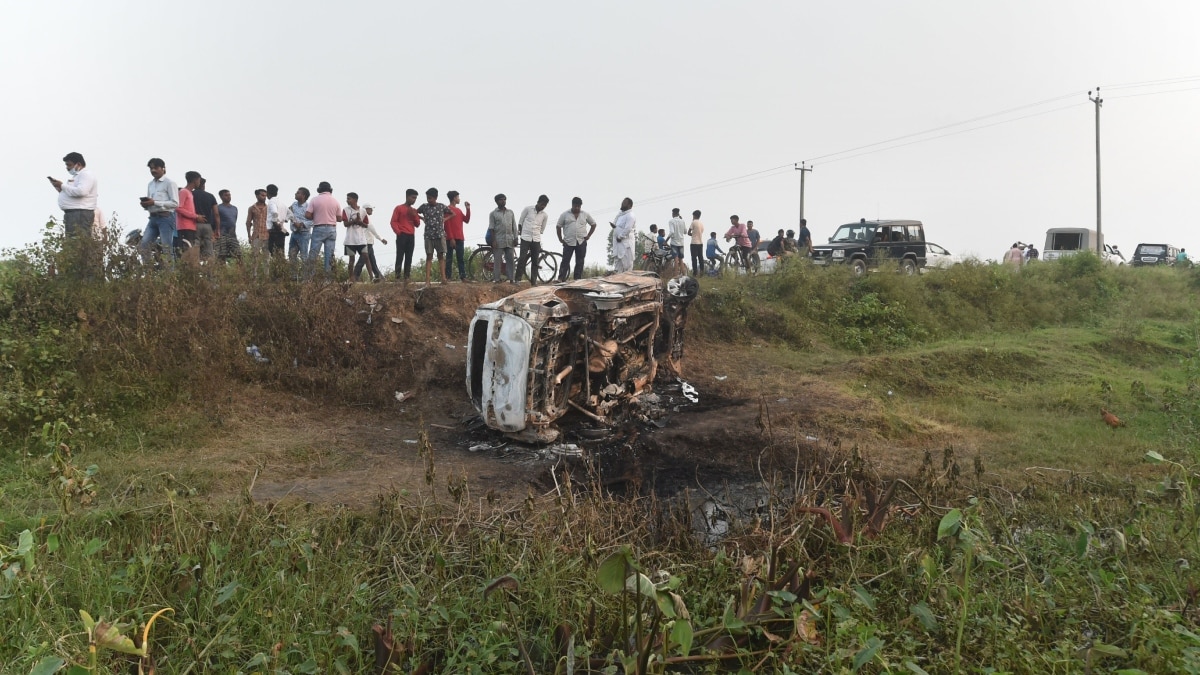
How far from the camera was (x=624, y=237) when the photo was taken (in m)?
14.8

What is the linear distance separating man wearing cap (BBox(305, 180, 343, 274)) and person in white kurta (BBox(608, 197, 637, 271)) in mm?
5073

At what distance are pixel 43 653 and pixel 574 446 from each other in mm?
5471

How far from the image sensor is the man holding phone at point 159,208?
1034cm

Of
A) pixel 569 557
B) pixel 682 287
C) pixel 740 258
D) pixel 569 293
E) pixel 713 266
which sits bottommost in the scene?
pixel 569 557

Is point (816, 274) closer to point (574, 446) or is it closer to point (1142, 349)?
point (1142, 349)

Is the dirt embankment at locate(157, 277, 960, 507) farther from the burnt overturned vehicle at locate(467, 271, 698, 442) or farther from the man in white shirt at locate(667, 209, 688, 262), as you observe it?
the man in white shirt at locate(667, 209, 688, 262)

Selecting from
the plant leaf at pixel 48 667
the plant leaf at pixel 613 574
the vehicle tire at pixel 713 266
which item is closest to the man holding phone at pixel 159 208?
the plant leaf at pixel 48 667

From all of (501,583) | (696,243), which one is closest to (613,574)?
(501,583)

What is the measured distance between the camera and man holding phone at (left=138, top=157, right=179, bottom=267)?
10.3 m

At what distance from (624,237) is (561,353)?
260 inches

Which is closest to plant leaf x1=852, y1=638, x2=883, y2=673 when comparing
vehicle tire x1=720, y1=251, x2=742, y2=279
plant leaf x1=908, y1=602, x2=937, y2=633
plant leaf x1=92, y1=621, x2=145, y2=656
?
plant leaf x1=908, y1=602, x2=937, y2=633

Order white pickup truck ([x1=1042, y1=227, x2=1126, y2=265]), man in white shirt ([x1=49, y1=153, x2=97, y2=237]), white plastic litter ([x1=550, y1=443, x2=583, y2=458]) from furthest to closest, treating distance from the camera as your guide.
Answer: white pickup truck ([x1=1042, y1=227, x2=1126, y2=265]) < man in white shirt ([x1=49, y1=153, x2=97, y2=237]) < white plastic litter ([x1=550, y1=443, x2=583, y2=458])

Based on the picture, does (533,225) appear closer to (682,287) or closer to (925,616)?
(682,287)

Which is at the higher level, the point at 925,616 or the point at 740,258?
the point at 740,258
